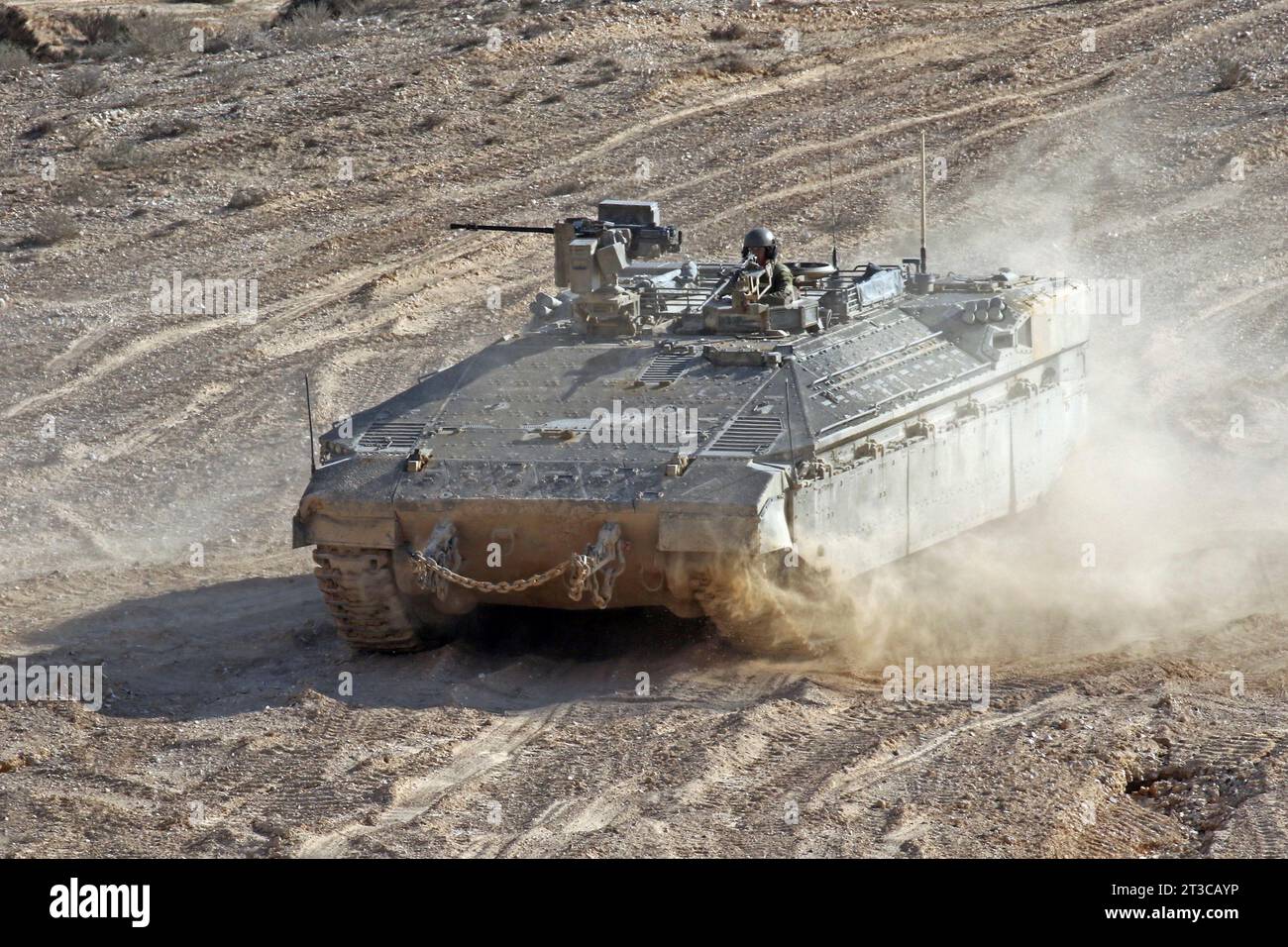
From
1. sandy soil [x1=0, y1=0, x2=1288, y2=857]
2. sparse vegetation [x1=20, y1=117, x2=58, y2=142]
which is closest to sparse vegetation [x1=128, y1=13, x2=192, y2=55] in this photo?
sandy soil [x1=0, y1=0, x2=1288, y2=857]

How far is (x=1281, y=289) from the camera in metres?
22.3

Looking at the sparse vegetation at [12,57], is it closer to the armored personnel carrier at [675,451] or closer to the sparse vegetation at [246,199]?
the sparse vegetation at [246,199]

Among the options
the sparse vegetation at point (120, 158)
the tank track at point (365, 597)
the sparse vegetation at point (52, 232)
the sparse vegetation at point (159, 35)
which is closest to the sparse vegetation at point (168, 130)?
the sparse vegetation at point (120, 158)

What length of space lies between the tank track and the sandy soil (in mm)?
208

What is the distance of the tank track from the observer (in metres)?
12.7

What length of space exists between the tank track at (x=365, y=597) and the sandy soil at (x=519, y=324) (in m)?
0.21

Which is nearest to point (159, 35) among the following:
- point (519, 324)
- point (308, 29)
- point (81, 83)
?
point (308, 29)

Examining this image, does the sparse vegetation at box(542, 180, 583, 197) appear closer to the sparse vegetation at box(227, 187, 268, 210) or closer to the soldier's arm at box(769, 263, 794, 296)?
Result: the sparse vegetation at box(227, 187, 268, 210)

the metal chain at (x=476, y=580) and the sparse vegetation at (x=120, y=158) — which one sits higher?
the sparse vegetation at (x=120, y=158)

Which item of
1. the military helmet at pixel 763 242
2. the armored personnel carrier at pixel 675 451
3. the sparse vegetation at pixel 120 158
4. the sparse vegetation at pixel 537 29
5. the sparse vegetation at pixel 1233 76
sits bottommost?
the armored personnel carrier at pixel 675 451

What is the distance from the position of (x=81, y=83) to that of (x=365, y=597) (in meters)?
18.9

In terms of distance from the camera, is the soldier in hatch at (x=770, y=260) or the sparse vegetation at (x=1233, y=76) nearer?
the soldier in hatch at (x=770, y=260)

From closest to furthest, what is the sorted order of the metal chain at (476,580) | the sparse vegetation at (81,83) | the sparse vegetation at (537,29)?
the metal chain at (476,580), the sparse vegetation at (81,83), the sparse vegetation at (537,29)

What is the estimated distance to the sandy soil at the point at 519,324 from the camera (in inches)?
420
